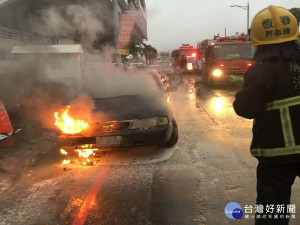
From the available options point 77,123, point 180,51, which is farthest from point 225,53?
point 180,51

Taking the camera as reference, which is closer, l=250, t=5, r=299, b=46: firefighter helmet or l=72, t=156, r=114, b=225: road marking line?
l=250, t=5, r=299, b=46: firefighter helmet

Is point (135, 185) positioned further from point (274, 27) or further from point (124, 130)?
point (274, 27)

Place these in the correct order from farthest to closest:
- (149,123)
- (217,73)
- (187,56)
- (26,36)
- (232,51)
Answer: (187,56)
(26,36)
(232,51)
(217,73)
(149,123)

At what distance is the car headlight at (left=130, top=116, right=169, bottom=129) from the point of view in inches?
193

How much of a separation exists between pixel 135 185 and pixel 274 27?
2739 millimetres

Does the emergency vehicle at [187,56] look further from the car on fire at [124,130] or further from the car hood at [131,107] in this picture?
the car on fire at [124,130]

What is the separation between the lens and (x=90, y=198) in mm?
3672

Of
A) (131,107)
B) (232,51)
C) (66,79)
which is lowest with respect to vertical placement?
(131,107)

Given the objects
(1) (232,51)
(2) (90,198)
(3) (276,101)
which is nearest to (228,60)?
(1) (232,51)

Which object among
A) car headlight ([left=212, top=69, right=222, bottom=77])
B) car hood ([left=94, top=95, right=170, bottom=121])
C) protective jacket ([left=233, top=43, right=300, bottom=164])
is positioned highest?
protective jacket ([left=233, top=43, right=300, bottom=164])

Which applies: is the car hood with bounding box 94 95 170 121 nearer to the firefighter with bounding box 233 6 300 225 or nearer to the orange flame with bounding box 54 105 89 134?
the orange flame with bounding box 54 105 89 134

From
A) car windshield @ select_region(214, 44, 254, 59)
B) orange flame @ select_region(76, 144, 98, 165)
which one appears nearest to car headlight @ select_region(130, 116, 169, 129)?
orange flame @ select_region(76, 144, 98, 165)

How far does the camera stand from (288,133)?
74.1 inches

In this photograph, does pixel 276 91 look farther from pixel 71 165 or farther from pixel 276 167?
pixel 71 165
